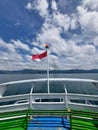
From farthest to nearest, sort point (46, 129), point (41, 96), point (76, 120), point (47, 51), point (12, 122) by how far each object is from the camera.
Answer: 1. point (47, 51)
2. point (41, 96)
3. point (76, 120)
4. point (12, 122)
5. point (46, 129)

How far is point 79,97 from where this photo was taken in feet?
27.5

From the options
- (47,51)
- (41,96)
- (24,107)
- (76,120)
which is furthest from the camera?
(47,51)

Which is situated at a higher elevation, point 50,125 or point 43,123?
point 43,123

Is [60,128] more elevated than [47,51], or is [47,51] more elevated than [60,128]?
[47,51]

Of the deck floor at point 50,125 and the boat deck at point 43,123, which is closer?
the boat deck at point 43,123

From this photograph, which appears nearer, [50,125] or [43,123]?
[43,123]

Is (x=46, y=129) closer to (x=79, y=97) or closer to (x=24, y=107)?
(x=24, y=107)

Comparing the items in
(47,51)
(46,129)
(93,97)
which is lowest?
(46,129)

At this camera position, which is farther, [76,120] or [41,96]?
[41,96]

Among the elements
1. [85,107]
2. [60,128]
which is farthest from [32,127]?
[85,107]

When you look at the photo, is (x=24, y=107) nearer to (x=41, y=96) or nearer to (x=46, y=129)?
(x=41, y=96)

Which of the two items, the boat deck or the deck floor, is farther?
the deck floor

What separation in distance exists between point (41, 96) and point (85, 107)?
2.59 m

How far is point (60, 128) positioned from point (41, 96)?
258 cm
